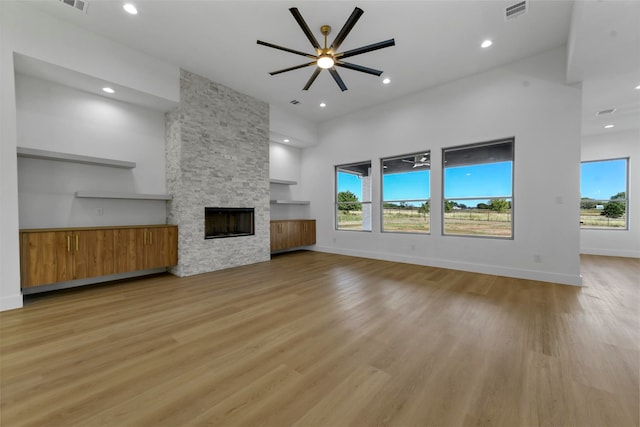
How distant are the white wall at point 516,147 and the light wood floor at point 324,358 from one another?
0.84 m

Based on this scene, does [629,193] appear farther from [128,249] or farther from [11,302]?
[11,302]

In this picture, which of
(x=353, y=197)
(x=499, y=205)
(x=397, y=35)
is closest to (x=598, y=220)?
(x=499, y=205)

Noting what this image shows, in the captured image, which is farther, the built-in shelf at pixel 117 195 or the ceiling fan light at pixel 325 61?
the built-in shelf at pixel 117 195

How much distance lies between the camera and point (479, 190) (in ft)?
15.8

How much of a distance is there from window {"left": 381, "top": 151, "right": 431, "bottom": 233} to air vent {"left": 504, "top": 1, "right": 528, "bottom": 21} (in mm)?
2525

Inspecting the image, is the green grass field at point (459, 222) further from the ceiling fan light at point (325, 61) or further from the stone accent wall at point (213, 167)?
the ceiling fan light at point (325, 61)

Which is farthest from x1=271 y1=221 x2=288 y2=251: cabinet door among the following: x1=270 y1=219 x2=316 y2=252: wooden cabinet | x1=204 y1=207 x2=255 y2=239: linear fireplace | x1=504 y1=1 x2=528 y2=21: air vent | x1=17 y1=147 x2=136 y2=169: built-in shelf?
x1=504 y1=1 x2=528 y2=21: air vent

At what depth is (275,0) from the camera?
299 cm

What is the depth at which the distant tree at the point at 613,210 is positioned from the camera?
6277mm

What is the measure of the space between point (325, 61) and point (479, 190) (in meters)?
3.80

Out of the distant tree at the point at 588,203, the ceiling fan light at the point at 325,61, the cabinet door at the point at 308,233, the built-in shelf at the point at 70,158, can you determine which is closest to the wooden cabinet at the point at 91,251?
the built-in shelf at the point at 70,158

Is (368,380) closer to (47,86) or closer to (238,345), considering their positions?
(238,345)

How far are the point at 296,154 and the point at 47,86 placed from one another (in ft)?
17.3

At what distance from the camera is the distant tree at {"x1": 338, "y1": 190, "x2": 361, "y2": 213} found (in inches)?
270
